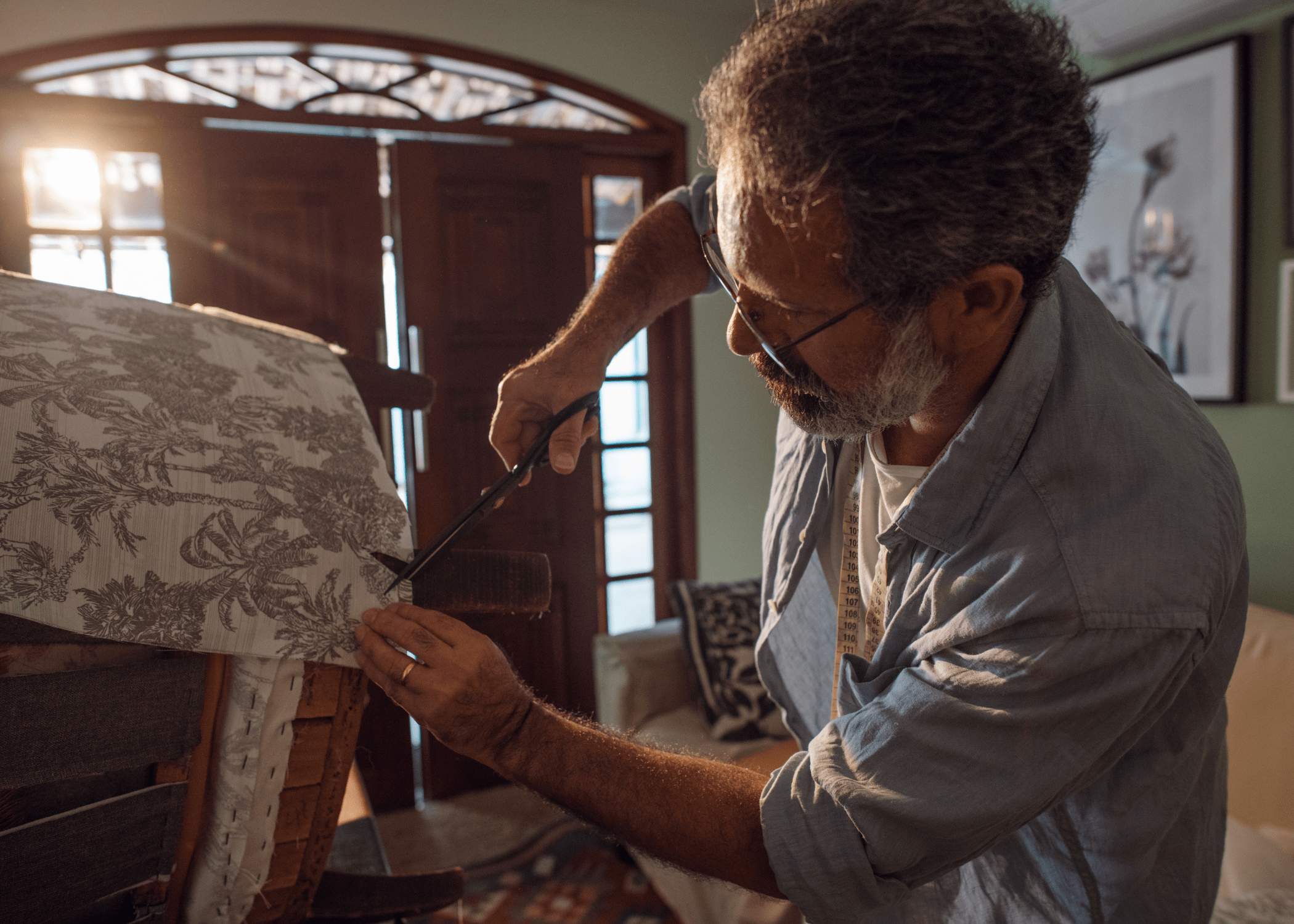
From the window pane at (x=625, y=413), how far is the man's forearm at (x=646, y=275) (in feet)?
6.35

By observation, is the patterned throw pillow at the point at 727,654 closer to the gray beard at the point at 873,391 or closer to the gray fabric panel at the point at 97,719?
the gray beard at the point at 873,391

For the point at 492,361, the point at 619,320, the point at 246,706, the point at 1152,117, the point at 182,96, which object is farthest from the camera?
the point at 492,361

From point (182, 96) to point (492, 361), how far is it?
52.0 inches

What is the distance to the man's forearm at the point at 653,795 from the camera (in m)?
0.75

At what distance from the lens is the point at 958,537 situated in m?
0.79

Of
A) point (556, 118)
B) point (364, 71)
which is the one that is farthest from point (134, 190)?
point (556, 118)

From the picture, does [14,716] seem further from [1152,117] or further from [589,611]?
[1152,117]

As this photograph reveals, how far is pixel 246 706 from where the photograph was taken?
2.05ft

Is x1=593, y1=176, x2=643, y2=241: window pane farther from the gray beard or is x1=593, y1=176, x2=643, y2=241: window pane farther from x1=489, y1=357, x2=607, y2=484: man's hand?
the gray beard

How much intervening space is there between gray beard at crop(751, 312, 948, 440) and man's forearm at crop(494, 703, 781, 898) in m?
0.39

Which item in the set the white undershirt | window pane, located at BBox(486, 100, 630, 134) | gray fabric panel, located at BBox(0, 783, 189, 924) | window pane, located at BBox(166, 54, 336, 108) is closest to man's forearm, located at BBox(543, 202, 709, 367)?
the white undershirt

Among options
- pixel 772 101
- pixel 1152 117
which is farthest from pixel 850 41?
pixel 1152 117

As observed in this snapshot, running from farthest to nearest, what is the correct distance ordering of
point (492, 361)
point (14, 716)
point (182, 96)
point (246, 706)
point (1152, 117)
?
point (492, 361) → point (182, 96) → point (1152, 117) → point (246, 706) → point (14, 716)

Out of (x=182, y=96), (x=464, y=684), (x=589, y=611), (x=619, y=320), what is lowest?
(x=589, y=611)
